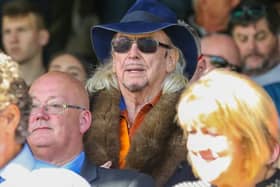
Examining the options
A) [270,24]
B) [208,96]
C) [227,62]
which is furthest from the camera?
[270,24]

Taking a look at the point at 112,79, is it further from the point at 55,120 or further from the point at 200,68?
the point at 55,120

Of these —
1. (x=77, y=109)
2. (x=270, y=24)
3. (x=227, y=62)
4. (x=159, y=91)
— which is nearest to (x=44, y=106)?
(x=77, y=109)

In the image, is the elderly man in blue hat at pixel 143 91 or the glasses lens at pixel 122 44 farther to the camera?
the glasses lens at pixel 122 44

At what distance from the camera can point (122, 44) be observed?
5.96m

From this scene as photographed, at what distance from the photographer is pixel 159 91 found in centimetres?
596

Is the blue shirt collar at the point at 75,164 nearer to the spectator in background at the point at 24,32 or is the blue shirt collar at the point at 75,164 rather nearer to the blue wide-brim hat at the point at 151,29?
the blue wide-brim hat at the point at 151,29

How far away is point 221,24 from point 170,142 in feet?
5.44

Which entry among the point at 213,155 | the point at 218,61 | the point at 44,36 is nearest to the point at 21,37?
the point at 44,36

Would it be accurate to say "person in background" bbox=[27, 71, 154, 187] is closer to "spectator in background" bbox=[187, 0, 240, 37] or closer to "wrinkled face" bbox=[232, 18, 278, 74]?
"wrinkled face" bbox=[232, 18, 278, 74]

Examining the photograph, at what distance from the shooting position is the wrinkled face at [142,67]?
5.94 meters

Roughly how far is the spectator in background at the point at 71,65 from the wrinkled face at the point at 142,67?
752 millimetres

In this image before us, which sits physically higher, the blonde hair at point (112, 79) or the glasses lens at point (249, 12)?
the glasses lens at point (249, 12)

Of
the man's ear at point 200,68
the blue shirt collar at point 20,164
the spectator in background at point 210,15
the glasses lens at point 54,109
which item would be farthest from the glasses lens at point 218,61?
the blue shirt collar at point 20,164

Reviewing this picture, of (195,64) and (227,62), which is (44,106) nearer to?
(195,64)
